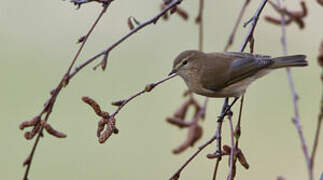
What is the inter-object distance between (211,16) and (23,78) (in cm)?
207

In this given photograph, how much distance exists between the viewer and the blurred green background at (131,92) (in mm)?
5957

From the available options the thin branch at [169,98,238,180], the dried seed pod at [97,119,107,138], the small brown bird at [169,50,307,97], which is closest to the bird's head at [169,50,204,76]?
the small brown bird at [169,50,307,97]

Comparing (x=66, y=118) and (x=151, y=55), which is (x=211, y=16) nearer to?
(x=151, y=55)

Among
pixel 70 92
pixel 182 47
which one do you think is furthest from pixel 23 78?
pixel 182 47

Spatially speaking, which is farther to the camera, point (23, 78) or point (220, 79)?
point (23, 78)

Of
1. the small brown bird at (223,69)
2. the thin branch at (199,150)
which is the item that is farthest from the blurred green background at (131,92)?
the thin branch at (199,150)

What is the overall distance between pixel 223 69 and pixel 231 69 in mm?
48

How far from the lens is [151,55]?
6883 millimetres

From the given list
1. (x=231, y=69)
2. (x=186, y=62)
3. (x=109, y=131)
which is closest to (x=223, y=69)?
(x=231, y=69)

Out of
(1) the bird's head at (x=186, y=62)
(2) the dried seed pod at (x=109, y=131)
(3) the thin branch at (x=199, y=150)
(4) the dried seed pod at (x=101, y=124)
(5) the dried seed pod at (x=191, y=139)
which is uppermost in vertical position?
(1) the bird's head at (x=186, y=62)

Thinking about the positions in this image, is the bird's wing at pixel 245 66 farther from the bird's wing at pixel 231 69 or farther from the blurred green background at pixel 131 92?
the blurred green background at pixel 131 92

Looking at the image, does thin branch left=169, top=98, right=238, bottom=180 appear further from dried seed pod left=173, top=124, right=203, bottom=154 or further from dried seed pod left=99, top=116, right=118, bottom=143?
dried seed pod left=99, top=116, right=118, bottom=143

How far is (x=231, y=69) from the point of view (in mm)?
3561

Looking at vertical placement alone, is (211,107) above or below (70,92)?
below
